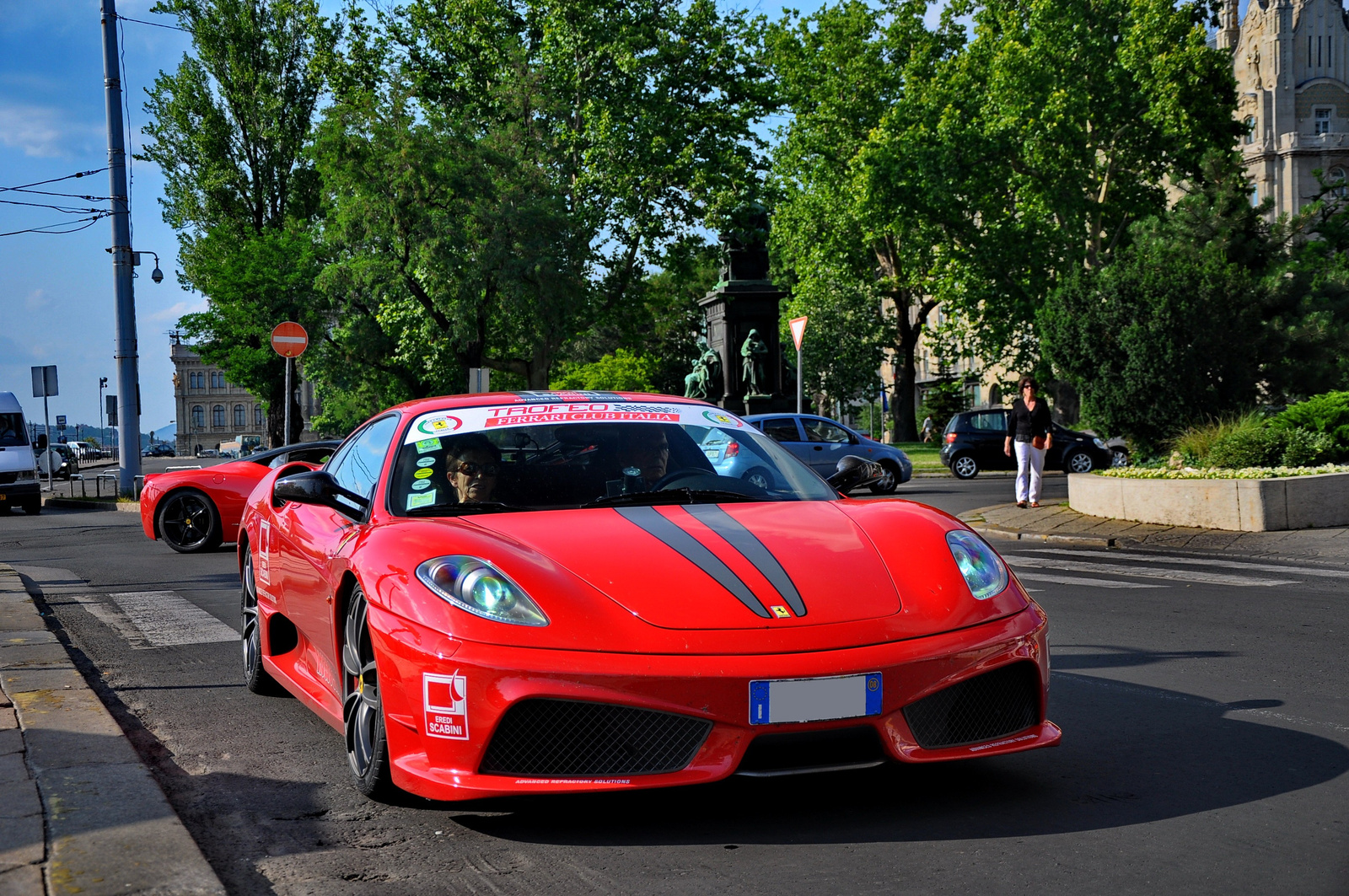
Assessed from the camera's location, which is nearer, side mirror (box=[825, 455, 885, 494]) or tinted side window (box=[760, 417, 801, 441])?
side mirror (box=[825, 455, 885, 494])

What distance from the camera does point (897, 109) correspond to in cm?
3866

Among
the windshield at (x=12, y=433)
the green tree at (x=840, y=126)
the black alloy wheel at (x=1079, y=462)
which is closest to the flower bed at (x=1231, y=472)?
the black alloy wheel at (x=1079, y=462)

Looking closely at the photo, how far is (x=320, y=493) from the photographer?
4824 mm

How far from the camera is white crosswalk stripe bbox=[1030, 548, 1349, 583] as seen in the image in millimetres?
10727

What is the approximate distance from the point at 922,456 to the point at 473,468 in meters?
36.6

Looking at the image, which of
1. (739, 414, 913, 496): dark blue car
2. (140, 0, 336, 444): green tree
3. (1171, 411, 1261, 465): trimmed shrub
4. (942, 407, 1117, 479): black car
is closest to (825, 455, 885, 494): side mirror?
(1171, 411, 1261, 465): trimmed shrub

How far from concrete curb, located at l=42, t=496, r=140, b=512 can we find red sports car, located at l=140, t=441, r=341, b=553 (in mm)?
10173

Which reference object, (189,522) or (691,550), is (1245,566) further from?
(189,522)

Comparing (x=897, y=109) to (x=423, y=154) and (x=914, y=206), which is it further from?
(x=423, y=154)

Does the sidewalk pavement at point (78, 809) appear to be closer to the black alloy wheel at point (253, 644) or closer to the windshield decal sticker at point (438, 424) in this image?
the black alloy wheel at point (253, 644)

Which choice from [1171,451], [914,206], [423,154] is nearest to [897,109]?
[914,206]

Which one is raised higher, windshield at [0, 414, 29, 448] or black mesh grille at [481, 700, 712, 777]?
windshield at [0, 414, 29, 448]

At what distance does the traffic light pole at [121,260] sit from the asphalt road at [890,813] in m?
21.3

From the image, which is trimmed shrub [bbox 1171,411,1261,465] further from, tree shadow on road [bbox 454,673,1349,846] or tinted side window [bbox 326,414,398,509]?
tinted side window [bbox 326,414,398,509]
